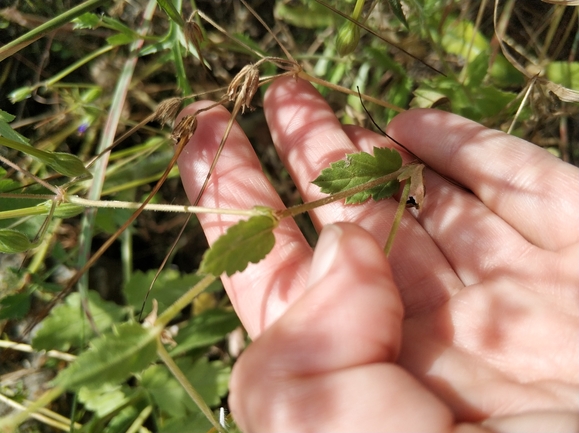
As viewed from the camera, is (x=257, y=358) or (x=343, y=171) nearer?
(x=257, y=358)

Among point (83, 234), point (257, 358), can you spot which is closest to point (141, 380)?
point (83, 234)

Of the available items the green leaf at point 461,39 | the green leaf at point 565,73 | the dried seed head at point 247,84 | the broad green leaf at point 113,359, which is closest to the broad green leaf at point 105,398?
the broad green leaf at point 113,359

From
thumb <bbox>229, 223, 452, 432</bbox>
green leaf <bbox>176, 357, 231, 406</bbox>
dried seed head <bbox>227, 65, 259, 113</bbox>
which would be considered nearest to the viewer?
thumb <bbox>229, 223, 452, 432</bbox>

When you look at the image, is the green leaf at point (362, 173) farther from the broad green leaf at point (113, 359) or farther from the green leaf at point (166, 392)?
the green leaf at point (166, 392)

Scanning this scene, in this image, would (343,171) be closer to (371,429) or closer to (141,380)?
(371,429)

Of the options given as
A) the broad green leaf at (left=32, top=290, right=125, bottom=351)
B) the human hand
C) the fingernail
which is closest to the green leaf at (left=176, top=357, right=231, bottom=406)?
the broad green leaf at (left=32, top=290, right=125, bottom=351)

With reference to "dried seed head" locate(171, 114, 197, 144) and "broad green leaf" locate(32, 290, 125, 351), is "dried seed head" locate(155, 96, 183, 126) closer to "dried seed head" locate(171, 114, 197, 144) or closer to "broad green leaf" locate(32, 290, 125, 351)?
"dried seed head" locate(171, 114, 197, 144)
